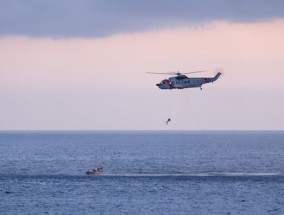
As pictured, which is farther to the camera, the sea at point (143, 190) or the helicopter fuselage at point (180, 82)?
the helicopter fuselage at point (180, 82)

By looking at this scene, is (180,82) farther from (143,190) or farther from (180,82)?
(143,190)

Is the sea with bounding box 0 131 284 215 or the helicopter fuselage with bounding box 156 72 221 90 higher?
the helicopter fuselage with bounding box 156 72 221 90

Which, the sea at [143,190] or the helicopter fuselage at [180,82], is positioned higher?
the helicopter fuselage at [180,82]

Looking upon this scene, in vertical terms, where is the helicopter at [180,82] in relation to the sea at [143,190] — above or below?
above

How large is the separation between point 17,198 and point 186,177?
40.7m

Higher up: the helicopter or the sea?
the helicopter

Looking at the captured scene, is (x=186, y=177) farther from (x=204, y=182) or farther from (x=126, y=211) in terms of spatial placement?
A: (x=126, y=211)

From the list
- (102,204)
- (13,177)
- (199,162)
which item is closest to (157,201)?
(102,204)

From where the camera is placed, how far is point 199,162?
7751 inches

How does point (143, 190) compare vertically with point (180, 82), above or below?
below

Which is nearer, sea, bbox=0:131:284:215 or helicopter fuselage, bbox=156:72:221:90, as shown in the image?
sea, bbox=0:131:284:215

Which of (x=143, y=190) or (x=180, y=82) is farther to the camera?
(x=143, y=190)

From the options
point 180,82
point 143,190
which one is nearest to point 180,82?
point 180,82

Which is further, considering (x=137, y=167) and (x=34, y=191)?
(x=137, y=167)
